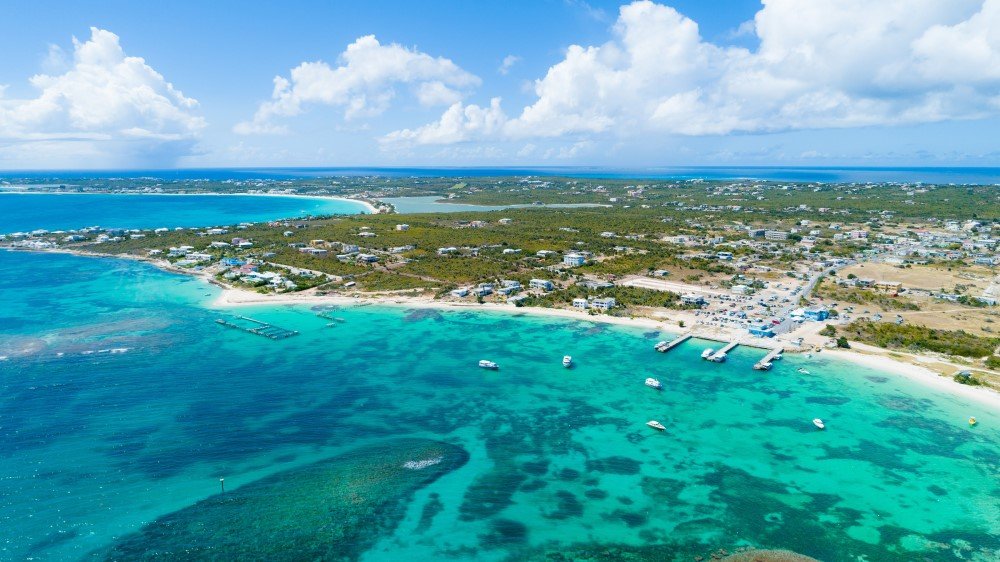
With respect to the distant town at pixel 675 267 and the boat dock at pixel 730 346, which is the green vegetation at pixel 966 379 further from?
the boat dock at pixel 730 346

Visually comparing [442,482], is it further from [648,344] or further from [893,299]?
[893,299]

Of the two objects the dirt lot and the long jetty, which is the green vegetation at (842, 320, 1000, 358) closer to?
the long jetty

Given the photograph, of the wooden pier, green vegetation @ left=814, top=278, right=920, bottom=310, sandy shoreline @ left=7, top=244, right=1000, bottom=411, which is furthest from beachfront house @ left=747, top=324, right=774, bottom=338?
green vegetation @ left=814, top=278, right=920, bottom=310

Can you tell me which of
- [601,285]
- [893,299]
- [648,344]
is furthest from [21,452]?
[893,299]

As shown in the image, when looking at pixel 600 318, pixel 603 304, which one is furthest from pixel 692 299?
pixel 600 318

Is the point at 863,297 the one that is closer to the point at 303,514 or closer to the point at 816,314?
the point at 816,314

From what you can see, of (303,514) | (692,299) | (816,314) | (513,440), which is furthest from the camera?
(692,299)

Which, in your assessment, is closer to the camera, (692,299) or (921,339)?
(921,339)
